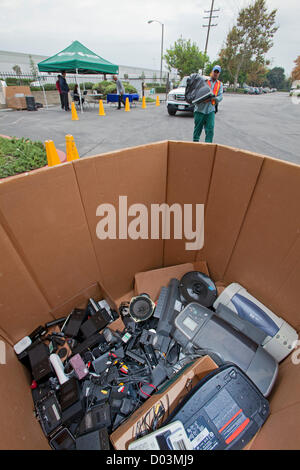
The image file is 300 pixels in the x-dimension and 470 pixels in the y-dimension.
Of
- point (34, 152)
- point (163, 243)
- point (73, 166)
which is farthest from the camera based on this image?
point (34, 152)

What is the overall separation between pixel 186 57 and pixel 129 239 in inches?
1515

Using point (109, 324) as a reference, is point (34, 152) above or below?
above

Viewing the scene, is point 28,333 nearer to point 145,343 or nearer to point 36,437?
point 36,437

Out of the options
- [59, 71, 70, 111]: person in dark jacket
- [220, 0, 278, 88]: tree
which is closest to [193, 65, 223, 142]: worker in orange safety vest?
[59, 71, 70, 111]: person in dark jacket

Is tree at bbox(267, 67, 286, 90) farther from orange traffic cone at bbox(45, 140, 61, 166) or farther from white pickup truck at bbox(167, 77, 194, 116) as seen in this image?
orange traffic cone at bbox(45, 140, 61, 166)

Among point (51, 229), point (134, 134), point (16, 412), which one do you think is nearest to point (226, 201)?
point (51, 229)

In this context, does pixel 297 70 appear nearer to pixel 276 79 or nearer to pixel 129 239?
pixel 276 79

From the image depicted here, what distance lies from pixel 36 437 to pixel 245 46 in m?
53.7

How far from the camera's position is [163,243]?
2.55 meters

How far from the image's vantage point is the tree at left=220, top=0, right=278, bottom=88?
34.6 meters

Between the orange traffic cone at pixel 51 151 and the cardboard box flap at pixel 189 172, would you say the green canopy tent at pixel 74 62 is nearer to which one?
the orange traffic cone at pixel 51 151

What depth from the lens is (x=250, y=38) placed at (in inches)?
1423
